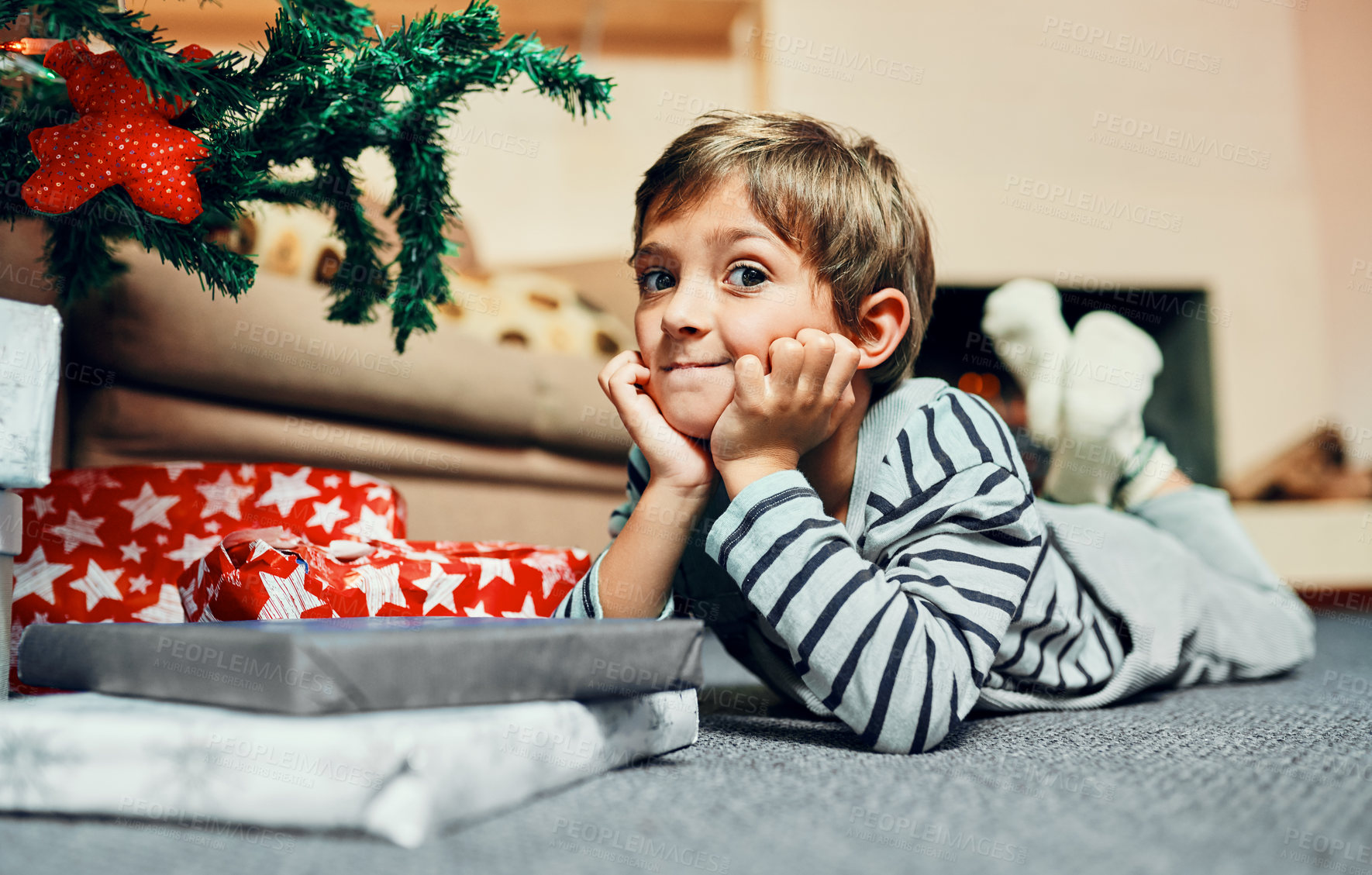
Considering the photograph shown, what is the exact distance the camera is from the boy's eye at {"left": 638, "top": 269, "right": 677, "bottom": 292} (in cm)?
63

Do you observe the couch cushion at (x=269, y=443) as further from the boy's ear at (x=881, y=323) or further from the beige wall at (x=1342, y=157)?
the beige wall at (x=1342, y=157)

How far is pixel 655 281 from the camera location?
2.10ft

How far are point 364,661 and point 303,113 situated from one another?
0.40 meters

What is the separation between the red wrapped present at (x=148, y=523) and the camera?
24.7 inches

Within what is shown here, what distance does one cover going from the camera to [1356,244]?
91.5 inches

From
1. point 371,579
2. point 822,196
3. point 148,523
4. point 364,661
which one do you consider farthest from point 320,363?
point 364,661

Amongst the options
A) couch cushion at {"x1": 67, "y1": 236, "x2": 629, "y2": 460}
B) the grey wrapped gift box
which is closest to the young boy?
the grey wrapped gift box

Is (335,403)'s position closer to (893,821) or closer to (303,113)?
(303,113)

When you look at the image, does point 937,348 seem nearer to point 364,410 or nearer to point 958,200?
point 958,200

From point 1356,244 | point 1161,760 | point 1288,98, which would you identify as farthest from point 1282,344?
point 1161,760

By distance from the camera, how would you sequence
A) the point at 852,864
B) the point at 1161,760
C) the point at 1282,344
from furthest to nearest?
1. the point at 1282,344
2. the point at 1161,760
3. the point at 852,864

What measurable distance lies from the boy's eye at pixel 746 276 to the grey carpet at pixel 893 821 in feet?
0.94

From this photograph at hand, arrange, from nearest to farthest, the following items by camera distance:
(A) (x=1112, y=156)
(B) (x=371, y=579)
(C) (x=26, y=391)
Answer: (C) (x=26, y=391), (B) (x=371, y=579), (A) (x=1112, y=156)

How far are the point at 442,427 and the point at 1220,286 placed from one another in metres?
2.03
